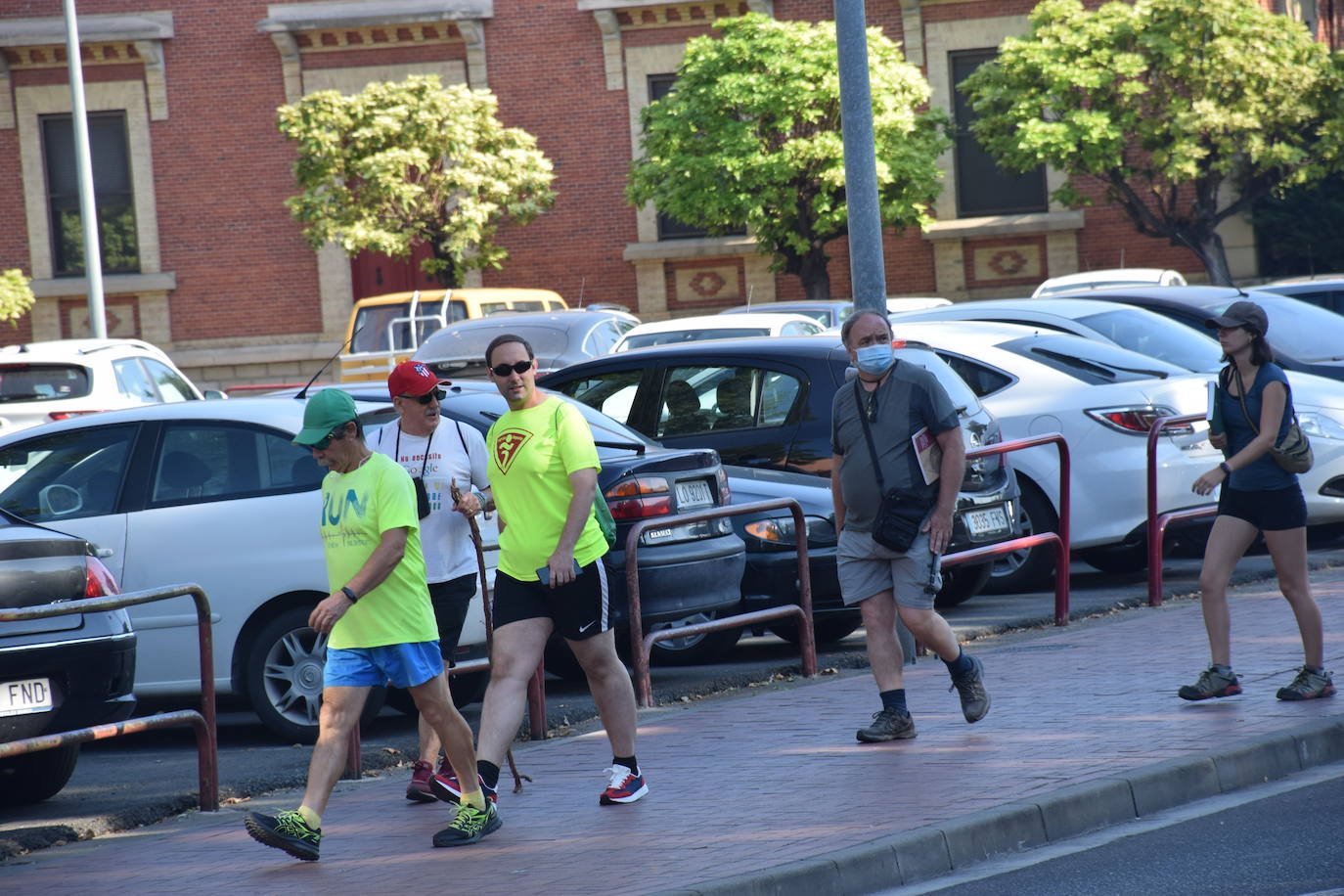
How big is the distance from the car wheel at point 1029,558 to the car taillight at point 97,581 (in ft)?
17.8

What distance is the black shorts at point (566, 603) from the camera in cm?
641

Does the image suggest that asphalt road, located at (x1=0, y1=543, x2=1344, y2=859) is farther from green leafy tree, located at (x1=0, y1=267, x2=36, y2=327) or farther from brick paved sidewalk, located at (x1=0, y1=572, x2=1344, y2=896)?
green leafy tree, located at (x1=0, y1=267, x2=36, y2=327)

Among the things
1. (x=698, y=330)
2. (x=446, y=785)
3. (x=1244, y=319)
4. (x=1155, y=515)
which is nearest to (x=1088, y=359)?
(x=1155, y=515)

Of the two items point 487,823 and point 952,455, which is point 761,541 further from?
point 487,823

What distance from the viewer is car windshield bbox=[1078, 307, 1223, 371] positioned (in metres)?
13.7

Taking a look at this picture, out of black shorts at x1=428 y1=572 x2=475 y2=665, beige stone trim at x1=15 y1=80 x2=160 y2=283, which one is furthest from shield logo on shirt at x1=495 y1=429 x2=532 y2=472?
beige stone trim at x1=15 y1=80 x2=160 y2=283

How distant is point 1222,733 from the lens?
23.1ft

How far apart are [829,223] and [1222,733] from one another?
2213 centimetres

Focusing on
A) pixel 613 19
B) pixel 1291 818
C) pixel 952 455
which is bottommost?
pixel 1291 818

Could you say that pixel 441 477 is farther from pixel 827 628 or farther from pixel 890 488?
pixel 827 628

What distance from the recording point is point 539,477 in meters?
6.42

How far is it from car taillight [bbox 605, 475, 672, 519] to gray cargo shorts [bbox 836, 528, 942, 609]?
1.44m

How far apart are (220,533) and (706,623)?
235 centimetres

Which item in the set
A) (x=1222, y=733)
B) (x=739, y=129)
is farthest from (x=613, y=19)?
(x=1222, y=733)
